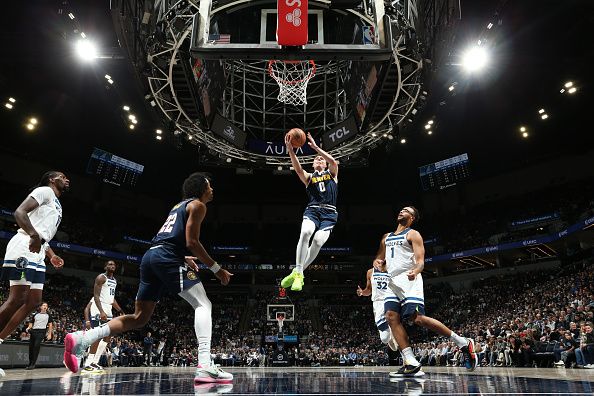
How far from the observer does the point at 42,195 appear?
4.93 metres

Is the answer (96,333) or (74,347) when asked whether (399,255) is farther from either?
(74,347)

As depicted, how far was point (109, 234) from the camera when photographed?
109 ft

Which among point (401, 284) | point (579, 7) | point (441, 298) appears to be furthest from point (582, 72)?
point (401, 284)

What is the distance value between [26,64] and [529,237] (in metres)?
29.1

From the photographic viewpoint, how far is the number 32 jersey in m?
4.09

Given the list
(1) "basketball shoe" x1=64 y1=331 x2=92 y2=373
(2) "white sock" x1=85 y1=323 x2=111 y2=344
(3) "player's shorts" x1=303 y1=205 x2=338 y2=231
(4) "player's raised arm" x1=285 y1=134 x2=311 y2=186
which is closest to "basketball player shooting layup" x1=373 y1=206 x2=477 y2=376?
(3) "player's shorts" x1=303 y1=205 x2=338 y2=231

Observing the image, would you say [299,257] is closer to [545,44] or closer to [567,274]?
[545,44]

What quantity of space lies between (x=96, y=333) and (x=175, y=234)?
1.13 metres

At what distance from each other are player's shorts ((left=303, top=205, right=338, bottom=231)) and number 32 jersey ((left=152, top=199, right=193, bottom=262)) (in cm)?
239

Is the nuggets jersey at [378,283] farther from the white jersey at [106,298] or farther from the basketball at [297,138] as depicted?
the white jersey at [106,298]

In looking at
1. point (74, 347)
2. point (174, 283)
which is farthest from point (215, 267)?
point (74, 347)

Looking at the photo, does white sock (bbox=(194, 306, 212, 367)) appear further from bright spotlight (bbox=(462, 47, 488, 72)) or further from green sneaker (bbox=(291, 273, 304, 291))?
bright spotlight (bbox=(462, 47, 488, 72))

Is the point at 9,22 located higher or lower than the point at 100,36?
higher

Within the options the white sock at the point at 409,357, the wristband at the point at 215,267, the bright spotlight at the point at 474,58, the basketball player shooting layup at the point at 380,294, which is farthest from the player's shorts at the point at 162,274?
the bright spotlight at the point at 474,58
